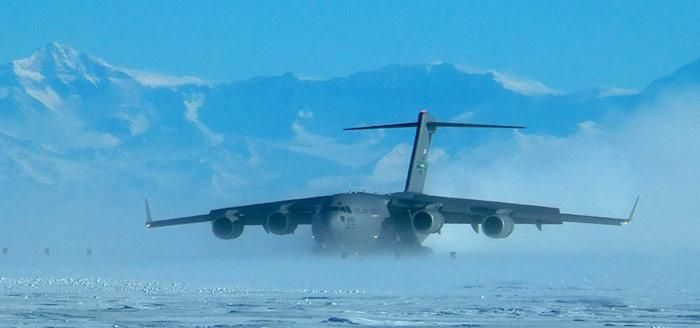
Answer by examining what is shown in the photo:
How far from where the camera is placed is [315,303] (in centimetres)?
2800

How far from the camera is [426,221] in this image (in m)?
46.5

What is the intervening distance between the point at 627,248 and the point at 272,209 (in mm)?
15324

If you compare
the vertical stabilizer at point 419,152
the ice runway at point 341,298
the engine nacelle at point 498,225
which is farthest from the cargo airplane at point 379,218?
the ice runway at point 341,298

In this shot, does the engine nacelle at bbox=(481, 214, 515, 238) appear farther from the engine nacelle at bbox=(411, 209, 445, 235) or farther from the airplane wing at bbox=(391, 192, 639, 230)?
the engine nacelle at bbox=(411, 209, 445, 235)

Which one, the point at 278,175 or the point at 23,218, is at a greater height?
the point at 278,175

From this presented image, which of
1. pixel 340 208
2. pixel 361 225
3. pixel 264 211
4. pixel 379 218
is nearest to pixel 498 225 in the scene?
pixel 379 218

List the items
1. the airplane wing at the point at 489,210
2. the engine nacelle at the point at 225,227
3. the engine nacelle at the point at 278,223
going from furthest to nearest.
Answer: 1. the engine nacelle at the point at 225,227
2. the engine nacelle at the point at 278,223
3. the airplane wing at the point at 489,210

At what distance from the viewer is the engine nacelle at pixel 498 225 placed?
46.1 metres

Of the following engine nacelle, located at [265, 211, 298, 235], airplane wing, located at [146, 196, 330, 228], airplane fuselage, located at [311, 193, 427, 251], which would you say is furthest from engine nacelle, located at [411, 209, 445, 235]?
engine nacelle, located at [265, 211, 298, 235]

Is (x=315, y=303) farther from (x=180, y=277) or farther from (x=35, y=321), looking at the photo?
(x=180, y=277)

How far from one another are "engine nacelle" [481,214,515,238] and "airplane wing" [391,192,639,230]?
1.24ft

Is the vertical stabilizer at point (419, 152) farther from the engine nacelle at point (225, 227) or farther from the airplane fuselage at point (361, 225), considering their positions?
the engine nacelle at point (225, 227)

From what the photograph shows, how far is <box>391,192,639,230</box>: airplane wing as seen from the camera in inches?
1837

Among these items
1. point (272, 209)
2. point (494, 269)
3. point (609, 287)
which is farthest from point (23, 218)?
point (609, 287)
